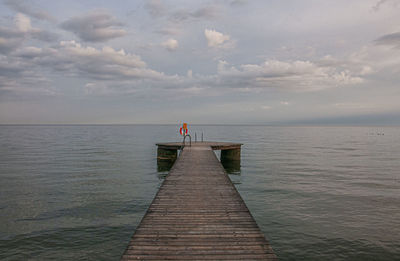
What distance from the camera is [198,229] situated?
18.4 feet

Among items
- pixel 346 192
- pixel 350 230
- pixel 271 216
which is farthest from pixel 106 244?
pixel 346 192

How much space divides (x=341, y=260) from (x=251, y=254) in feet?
14.6

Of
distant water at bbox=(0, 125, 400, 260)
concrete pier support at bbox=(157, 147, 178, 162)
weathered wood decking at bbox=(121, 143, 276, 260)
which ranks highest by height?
weathered wood decking at bbox=(121, 143, 276, 260)

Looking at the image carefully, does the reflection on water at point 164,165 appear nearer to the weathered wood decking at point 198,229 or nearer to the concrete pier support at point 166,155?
the concrete pier support at point 166,155

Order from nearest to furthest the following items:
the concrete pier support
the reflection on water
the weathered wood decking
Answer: the weathered wood decking
the reflection on water
the concrete pier support

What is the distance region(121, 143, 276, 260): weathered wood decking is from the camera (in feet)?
15.2

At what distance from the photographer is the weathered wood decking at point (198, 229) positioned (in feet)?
15.2

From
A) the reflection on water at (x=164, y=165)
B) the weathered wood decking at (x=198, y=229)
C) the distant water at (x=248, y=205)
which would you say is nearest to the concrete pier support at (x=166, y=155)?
→ the reflection on water at (x=164, y=165)

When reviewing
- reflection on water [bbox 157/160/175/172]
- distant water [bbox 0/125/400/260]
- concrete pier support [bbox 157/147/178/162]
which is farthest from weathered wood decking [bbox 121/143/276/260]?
concrete pier support [bbox 157/147/178/162]

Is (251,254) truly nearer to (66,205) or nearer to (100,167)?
(66,205)

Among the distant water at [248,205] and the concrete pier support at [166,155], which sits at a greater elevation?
the concrete pier support at [166,155]

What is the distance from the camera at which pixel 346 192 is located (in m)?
14.2

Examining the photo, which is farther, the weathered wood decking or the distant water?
the distant water

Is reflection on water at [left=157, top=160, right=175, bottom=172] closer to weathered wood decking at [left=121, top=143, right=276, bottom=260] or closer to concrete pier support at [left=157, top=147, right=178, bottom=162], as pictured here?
concrete pier support at [left=157, top=147, right=178, bottom=162]
